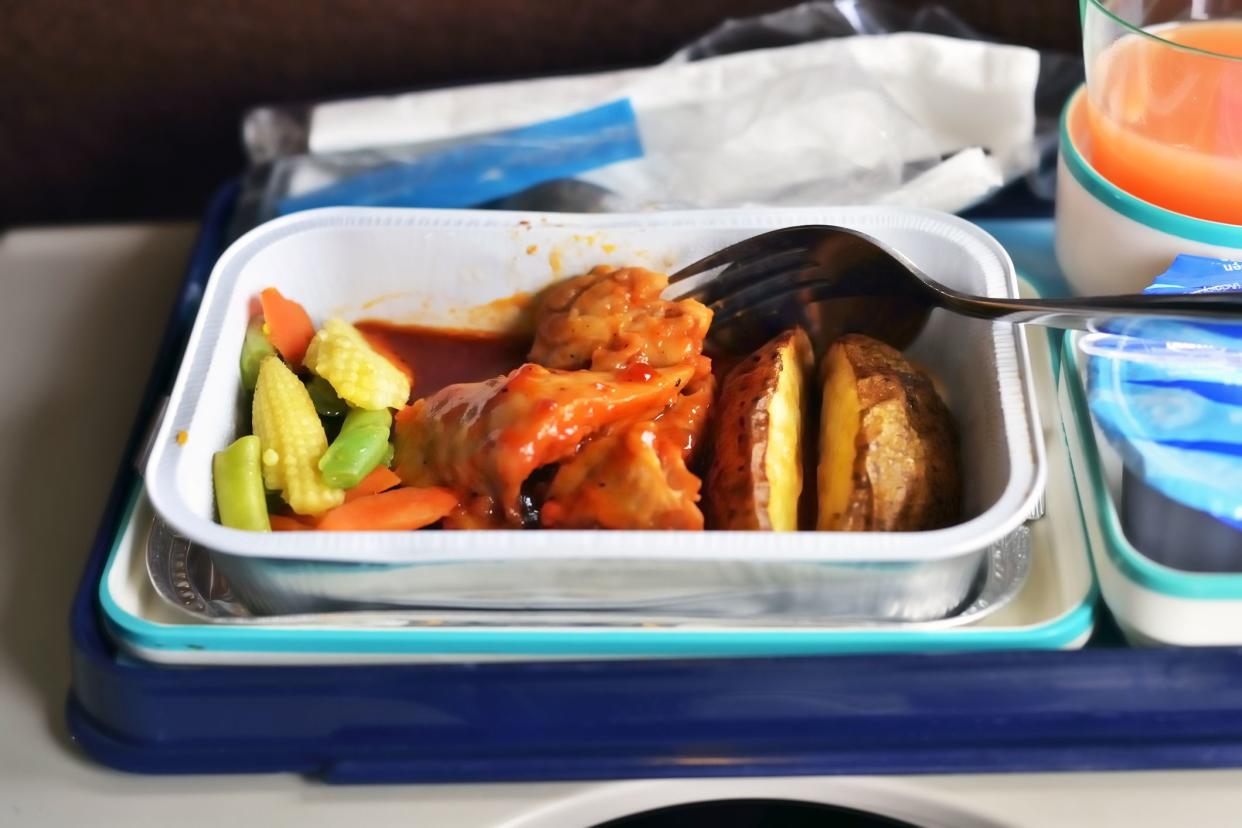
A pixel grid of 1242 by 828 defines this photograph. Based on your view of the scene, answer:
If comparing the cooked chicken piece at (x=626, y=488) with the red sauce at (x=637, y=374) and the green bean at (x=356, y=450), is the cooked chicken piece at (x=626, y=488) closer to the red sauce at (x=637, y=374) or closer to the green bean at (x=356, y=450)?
the red sauce at (x=637, y=374)

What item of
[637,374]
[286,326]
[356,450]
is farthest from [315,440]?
[637,374]

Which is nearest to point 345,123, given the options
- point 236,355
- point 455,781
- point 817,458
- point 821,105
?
point 236,355

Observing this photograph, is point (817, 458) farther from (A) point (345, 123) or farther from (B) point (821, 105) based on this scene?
(A) point (345, 123)

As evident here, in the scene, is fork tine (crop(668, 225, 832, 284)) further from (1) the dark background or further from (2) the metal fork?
(1) the dark background

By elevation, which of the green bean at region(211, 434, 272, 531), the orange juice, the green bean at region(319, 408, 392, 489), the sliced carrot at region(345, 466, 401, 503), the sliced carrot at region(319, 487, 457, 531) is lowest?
the sliced carrot at region(345, 466, 401, 503)

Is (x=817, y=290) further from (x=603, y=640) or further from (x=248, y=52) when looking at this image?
(x=248, y=52)

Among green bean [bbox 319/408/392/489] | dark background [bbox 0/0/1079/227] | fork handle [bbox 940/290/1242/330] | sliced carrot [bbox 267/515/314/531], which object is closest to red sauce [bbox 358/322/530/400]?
green bean [bbox 319/408/392/489]
